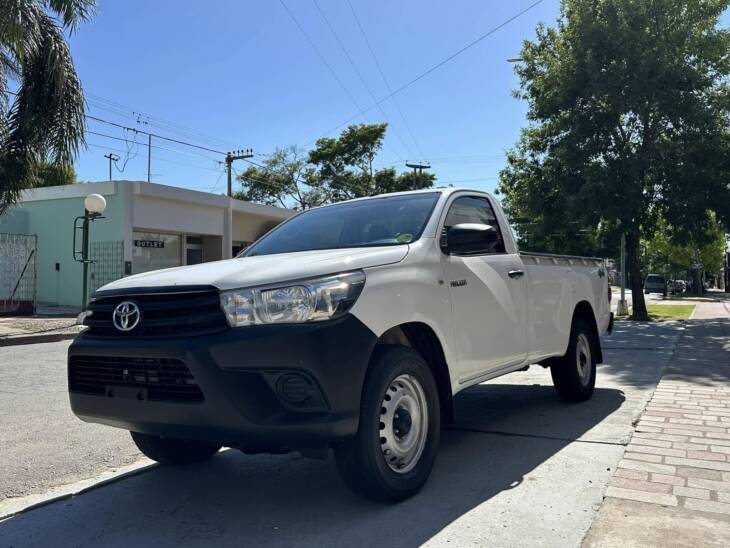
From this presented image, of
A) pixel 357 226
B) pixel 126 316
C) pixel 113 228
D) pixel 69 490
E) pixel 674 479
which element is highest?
pixel 113 228

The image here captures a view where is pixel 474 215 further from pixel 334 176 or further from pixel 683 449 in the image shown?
pixel 334 176

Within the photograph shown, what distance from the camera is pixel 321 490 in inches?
160

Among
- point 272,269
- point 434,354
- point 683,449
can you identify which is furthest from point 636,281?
point 272,269

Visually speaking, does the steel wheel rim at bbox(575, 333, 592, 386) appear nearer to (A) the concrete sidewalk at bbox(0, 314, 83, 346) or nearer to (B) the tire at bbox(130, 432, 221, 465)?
(B) the tire at bbox(130, 432, 221, 465)

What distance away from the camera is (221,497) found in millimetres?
3998

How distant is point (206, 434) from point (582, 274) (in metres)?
4.73

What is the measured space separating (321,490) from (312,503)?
0.24 m

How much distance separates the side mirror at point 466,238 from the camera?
4211mm

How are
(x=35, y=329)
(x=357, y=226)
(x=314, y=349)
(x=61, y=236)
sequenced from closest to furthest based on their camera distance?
1. (x=314, y=349)
2. (x=357, y=226)
3. (x=35, y=329)
4. (x=61, y=236)

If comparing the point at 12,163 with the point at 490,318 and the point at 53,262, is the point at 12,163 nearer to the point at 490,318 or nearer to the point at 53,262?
the point at 53,262

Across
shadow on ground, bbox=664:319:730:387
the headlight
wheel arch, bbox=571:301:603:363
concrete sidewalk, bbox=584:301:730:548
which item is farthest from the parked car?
the headlight

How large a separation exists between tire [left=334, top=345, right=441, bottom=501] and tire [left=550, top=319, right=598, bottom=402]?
290 cm

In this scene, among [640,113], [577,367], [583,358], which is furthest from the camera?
[640,113]

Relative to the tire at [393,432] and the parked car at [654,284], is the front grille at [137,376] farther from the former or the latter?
the parked car at [654,284]
